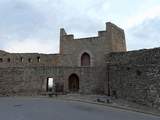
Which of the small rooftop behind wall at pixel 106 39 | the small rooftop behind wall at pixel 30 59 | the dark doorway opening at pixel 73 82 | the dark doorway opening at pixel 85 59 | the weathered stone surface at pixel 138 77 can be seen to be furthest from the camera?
the small rooftop behind wall at pixel 30 59

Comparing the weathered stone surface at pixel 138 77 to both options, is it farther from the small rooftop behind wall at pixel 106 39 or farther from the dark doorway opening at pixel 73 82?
the small rooftop behind wall at pixel 106 39

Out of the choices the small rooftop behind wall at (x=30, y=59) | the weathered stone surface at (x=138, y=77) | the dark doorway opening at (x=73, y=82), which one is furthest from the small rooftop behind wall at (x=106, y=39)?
the weathered stone surface at (x=138, y=77)

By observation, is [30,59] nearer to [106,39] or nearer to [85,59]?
[85,59]

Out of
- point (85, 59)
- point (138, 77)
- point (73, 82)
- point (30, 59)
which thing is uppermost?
point (30, 59)

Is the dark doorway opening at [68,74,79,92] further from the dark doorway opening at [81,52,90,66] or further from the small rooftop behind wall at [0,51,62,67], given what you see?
Answer: the small rooftop behind wall at [0,51,62,67]

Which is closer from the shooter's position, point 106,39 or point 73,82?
point 73,82

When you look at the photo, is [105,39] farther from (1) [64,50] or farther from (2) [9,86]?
(2) [9,86]

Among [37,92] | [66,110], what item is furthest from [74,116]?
[37,92]

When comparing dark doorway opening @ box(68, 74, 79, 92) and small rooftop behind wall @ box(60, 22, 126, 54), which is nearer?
dark doorway opening @ box(68, 74, 79, 92)

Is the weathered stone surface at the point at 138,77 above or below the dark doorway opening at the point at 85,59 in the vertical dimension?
below

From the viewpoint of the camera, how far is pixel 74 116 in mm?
11117

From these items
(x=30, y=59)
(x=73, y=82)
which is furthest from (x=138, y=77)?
(x=30, y=59)

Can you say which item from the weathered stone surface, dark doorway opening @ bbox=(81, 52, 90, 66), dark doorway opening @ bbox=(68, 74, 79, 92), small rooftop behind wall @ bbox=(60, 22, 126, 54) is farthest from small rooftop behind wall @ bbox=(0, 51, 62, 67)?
the weathered stone surface

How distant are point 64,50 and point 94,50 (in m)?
3.57
